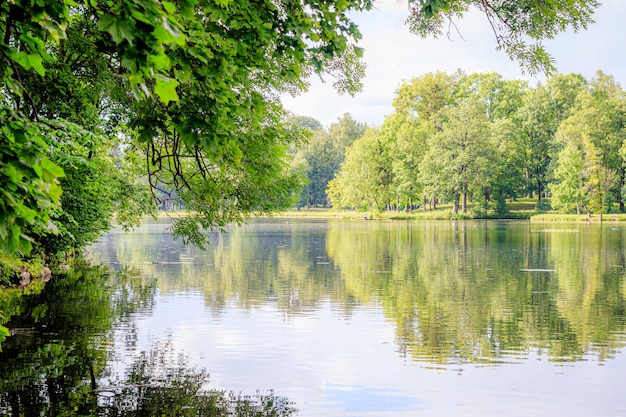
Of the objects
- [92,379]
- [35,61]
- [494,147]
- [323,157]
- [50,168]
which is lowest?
[92,379]

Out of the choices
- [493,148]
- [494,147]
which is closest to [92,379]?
[493,148]

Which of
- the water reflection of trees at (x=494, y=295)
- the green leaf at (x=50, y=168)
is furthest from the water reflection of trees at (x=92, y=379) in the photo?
the green leaf at (x=50, y=168)

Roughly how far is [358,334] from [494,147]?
73018mm

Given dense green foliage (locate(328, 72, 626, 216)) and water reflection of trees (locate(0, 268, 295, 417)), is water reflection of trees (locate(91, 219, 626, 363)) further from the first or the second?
dense green foliage (locate(328, 72, 626, 216))

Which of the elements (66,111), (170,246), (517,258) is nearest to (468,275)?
(517,258)

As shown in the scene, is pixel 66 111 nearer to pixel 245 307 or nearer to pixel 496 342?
pixel 245 307

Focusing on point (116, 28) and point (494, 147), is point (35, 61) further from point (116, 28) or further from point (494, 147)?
point (494, 147)

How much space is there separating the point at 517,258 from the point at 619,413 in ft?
75.9

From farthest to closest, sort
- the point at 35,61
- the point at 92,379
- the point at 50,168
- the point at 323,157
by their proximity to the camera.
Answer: the point at 323,157 → the point at 92,379 → the point at 35,61 → the point at 50,168

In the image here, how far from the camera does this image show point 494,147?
84.1 metres

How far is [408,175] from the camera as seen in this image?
88.9 m

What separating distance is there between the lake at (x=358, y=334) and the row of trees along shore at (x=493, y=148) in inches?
2131

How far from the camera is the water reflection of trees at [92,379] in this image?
9115 millimetres

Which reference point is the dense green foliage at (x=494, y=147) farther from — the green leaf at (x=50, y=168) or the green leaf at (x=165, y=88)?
the green leaf at (x=50, y=168)
